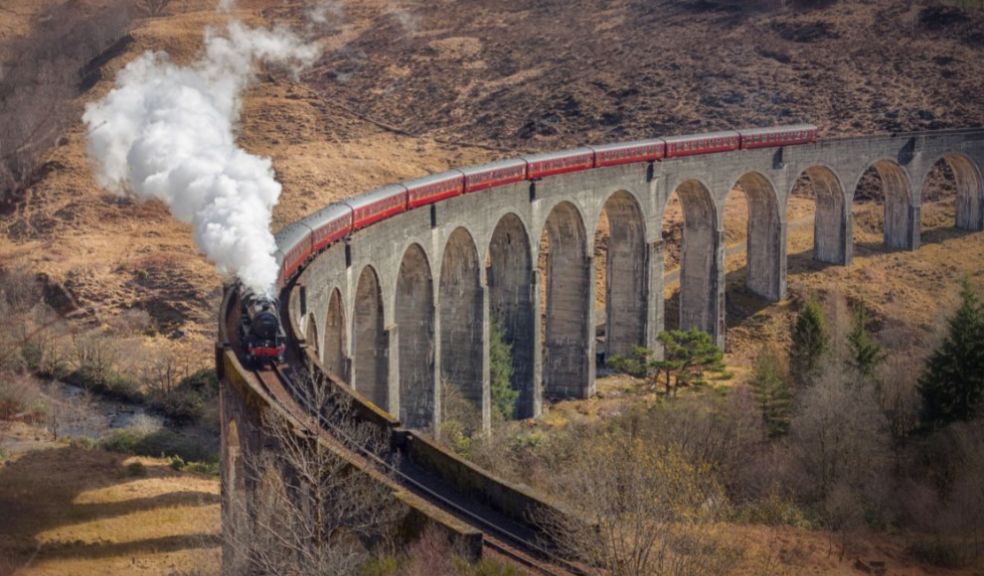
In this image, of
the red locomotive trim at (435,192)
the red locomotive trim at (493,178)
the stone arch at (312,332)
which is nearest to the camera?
the stone arch at (312,332)

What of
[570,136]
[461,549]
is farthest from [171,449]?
[570,136]

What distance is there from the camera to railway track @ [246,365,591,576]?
20.2 meters

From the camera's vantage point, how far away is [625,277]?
5044 centimetres

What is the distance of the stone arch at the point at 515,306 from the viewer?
44.8 metres

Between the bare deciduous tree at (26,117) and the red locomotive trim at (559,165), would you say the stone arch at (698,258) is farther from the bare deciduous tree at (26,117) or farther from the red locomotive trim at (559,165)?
the bare deciduous tree at (26,117)

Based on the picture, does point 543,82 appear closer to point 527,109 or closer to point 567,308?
point 527,109

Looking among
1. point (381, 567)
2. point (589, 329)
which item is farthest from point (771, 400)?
point (381, 567)

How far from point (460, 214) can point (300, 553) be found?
2156 cm

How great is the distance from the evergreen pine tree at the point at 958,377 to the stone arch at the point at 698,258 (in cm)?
1493

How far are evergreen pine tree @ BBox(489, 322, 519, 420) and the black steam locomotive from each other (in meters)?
17.4

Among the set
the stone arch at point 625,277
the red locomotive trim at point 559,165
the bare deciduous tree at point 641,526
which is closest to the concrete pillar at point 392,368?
the red locomotive trim at point 559,165

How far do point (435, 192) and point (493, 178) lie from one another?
11.0ft

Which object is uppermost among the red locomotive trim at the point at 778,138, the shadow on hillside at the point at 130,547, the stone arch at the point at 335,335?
the red locomotive trim at the point at 778,138

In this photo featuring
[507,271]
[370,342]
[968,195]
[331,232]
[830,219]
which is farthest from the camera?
[968,195]
